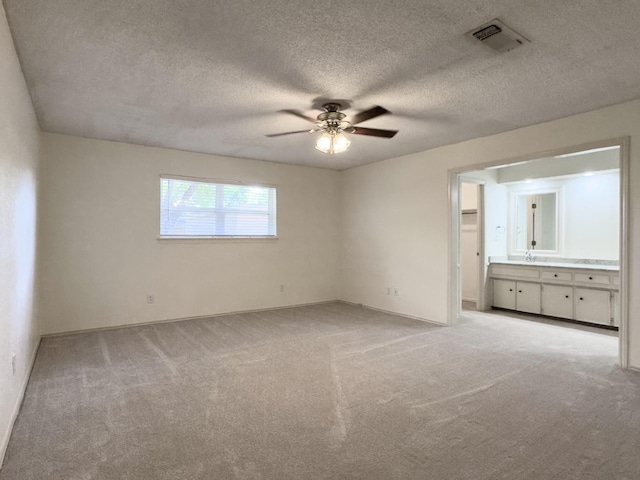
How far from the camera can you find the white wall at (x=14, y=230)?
206 centimetres

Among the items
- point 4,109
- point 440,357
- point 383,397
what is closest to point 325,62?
point 4,109

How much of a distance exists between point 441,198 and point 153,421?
167 inches

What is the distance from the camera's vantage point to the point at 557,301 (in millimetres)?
5371

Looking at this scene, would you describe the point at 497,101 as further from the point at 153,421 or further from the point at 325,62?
the point at 153,421

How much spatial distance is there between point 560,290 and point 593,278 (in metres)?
0.46

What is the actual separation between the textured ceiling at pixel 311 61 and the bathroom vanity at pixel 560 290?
255cm

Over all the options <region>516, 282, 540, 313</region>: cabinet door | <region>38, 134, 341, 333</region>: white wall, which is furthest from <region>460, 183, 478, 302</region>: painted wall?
<region>38, 134, 341, 333</region>: white wall

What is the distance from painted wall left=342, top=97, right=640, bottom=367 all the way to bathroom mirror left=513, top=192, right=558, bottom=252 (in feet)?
7.59

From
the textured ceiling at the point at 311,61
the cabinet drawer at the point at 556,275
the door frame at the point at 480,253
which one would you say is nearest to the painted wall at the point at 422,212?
the textured ceiling at the point at 311,61

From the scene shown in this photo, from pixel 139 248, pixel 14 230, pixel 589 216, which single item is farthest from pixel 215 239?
pixel 589 216

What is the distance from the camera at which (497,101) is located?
10.9 feet

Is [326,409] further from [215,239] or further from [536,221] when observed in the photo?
[536,221]

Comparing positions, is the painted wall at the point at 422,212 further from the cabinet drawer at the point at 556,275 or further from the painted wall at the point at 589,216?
the painted wall at the point at 589,216

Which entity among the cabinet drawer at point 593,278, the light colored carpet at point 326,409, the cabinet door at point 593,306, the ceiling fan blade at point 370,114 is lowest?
the light colored carpet at point 326,409
